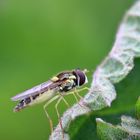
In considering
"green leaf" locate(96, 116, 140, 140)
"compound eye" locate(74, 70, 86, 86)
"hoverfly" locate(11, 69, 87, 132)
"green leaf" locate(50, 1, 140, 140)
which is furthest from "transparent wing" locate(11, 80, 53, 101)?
"green leaf" locate(96, 116, 140, 140)

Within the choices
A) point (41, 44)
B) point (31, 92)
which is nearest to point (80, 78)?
point (31, 92)

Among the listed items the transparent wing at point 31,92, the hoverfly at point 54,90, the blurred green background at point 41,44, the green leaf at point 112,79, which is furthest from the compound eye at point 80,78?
the blurred green background at point 41,44

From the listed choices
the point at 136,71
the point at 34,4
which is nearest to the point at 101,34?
the point at 34,4

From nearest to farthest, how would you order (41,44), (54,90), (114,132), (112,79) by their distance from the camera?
1. (114,132)
2. (112,79)
3. (54,90)
4. (41,44)

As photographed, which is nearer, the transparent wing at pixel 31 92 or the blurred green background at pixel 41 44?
the transparent wing at pixel 31 92

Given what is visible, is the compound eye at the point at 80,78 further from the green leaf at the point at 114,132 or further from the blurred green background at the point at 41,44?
the green leaf at the point at 114,132

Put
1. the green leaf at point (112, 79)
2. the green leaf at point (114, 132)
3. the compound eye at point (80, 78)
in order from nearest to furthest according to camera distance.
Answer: the green leaf at point (114, 132) → the green leaf at point (112, 79) → the compound eye at point (80, 78)

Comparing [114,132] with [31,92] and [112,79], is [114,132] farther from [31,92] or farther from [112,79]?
[31,92]

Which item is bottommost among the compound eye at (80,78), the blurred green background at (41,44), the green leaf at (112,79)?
the green leaf at (112,79)
